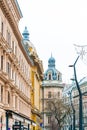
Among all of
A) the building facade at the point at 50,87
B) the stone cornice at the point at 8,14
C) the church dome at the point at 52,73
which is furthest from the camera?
the church dome at the point at 52,73

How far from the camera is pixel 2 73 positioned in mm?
43094

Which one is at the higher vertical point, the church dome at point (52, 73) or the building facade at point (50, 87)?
the church dome at point (52, 73)

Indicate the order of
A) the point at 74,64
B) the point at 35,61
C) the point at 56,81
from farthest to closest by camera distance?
1. the point at 56,81
2. the point at 35,61
3. the point at 74,64

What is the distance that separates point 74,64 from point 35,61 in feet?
188

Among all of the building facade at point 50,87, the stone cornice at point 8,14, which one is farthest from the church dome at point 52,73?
the stone cornice at point 8,14

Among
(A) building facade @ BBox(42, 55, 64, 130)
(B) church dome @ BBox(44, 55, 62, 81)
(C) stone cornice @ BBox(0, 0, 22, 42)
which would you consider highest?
(B) church dome @ BBox(44, 55, 62, 81)

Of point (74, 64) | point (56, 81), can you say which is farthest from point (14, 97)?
point (56, 81)

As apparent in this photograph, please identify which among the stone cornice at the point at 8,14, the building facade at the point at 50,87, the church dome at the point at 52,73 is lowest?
the stone cornice at the point at 8,14

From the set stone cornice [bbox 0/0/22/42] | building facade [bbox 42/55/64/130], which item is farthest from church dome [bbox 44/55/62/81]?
stone cornice [bbox 0/0/22/42]

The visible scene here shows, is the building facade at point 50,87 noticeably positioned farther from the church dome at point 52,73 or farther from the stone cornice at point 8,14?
the stone cornice at point 8,14

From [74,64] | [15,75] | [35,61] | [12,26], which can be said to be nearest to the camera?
[74,64]

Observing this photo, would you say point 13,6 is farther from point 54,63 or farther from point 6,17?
point 54,63

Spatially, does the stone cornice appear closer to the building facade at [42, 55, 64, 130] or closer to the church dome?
the building facade at [42, 55, 64, 130]

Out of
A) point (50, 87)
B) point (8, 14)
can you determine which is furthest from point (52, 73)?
point (8, 14)
